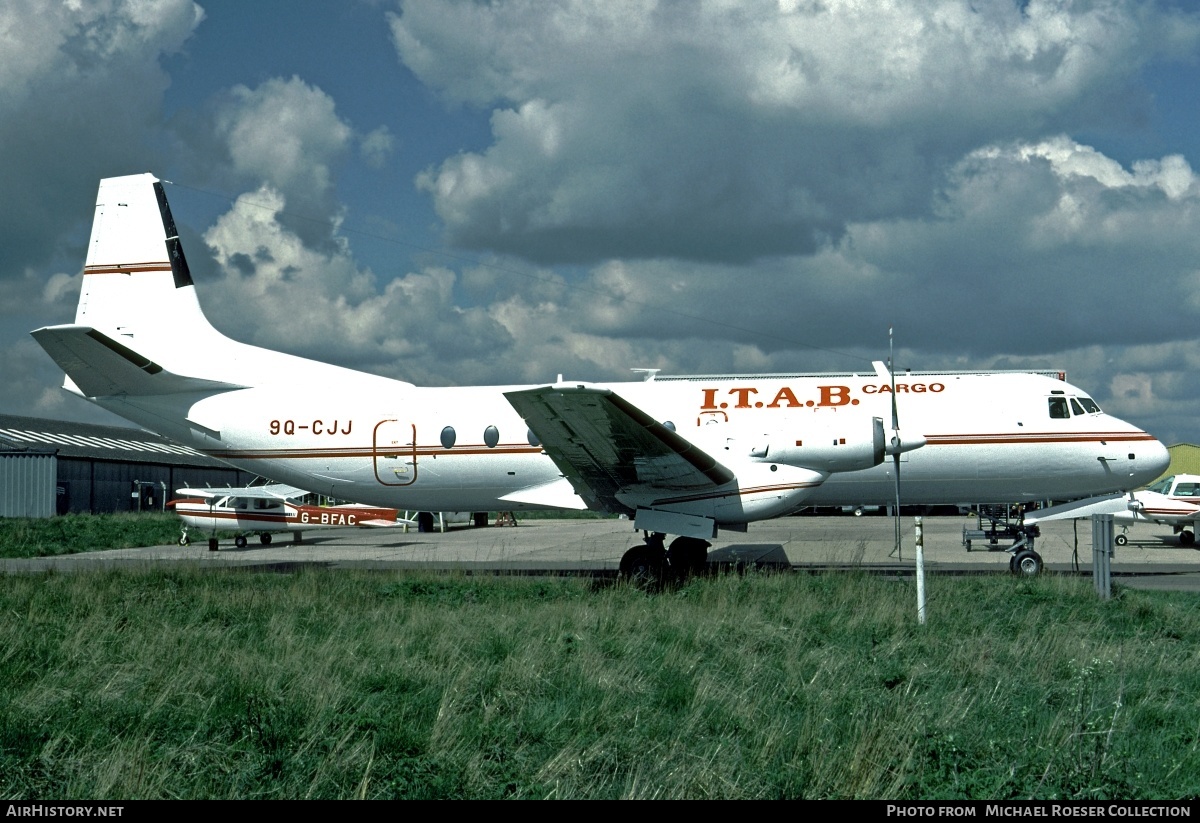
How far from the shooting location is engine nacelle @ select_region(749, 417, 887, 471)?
16.0m

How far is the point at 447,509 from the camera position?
1919cm

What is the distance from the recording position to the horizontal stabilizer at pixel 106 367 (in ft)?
56.0

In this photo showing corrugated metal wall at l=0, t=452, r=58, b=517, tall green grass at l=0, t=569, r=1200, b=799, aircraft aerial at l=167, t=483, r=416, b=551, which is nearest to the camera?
tall green grass at l=0, t=569, r=1200, b=799

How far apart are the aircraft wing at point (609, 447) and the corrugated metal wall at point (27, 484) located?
143 ft

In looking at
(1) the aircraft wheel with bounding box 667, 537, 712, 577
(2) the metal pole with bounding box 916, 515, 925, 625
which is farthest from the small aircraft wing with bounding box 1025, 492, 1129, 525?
(2) the metal pole with bounding box 916, 515, 925, 625

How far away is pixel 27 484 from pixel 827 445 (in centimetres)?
4787

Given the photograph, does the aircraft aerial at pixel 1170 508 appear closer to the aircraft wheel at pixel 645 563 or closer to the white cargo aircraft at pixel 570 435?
the white cargo aircraft at pixel 570 435

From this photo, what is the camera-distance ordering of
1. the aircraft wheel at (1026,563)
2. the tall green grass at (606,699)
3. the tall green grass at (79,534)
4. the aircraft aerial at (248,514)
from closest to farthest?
the tall green grass at (606,699) → the aircraft wheel at (1026,563) → the tall green grass at (79,534) → the aircraft aerial at (248,514)

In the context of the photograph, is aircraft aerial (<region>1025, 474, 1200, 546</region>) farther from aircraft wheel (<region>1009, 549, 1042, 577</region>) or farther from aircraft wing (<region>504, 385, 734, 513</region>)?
aircraft wing (<region>504, 385, 734, 513</region>)

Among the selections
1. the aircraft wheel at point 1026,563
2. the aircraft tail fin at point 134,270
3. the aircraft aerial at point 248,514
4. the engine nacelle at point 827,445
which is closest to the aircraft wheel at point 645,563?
the engine nacelle at point 827,445

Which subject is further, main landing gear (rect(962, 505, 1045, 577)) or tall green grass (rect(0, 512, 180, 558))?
tall green grass (rect(0, 512, 180, 558))

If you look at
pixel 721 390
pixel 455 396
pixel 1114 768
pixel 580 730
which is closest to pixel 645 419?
pixel 721 390

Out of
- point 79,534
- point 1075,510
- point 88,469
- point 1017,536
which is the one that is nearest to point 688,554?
point 1017,536

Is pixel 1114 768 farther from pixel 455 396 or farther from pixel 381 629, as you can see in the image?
pixel 455 396
